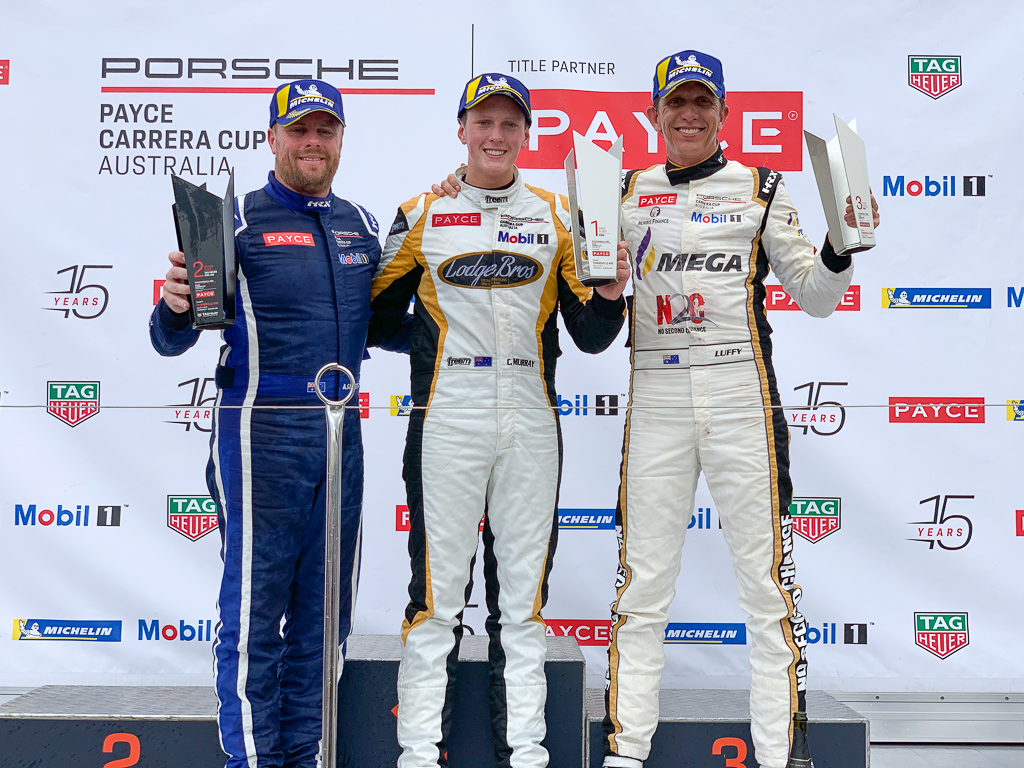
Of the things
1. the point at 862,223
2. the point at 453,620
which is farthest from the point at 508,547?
the point at 862,223

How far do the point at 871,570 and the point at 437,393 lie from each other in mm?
1769

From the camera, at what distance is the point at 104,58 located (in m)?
2.90

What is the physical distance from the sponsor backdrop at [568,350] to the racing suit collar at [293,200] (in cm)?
88

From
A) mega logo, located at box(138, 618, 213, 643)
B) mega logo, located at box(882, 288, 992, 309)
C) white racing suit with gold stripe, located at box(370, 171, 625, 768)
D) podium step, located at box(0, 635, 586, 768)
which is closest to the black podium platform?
podium step, located at box(0, 635, 586, 768)

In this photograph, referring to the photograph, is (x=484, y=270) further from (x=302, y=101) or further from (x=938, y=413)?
(x=938, y=413)

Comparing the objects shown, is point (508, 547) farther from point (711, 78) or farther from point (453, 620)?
point (711, 78)

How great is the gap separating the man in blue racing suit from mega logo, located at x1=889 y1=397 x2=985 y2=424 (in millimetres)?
1886

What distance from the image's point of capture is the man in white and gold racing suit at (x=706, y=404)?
1947 mm

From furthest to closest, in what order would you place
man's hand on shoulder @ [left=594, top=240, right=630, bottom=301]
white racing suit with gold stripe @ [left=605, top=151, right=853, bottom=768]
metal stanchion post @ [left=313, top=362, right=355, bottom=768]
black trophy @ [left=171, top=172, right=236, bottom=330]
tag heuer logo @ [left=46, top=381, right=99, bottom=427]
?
tag heuer logo @ [left=46, top=381, right=99, bottom=427], white racing suit with gold stripe @ [left=605, top=151, right=853, bottom=768], man's hand on shoulder @ [left=594, top=240, right=630, bottom=301], black trophy @ [left=171, top=172, right=236, bottom=330], metal stanchion post @ [left=313, top=362, right=355, bottom=768]

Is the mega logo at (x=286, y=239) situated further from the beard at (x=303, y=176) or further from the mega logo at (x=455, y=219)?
the mega logo at (x=455, y=219)

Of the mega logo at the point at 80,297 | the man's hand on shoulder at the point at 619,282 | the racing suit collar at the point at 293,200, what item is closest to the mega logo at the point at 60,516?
the mega logo at the point at 80,297

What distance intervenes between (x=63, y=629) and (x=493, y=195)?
6.95ft

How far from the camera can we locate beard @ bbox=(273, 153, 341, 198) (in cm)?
203

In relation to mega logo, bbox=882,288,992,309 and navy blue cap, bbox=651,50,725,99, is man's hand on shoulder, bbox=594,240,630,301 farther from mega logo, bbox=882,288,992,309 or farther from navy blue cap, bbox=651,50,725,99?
mega logo, bbox=882,288,992,309
